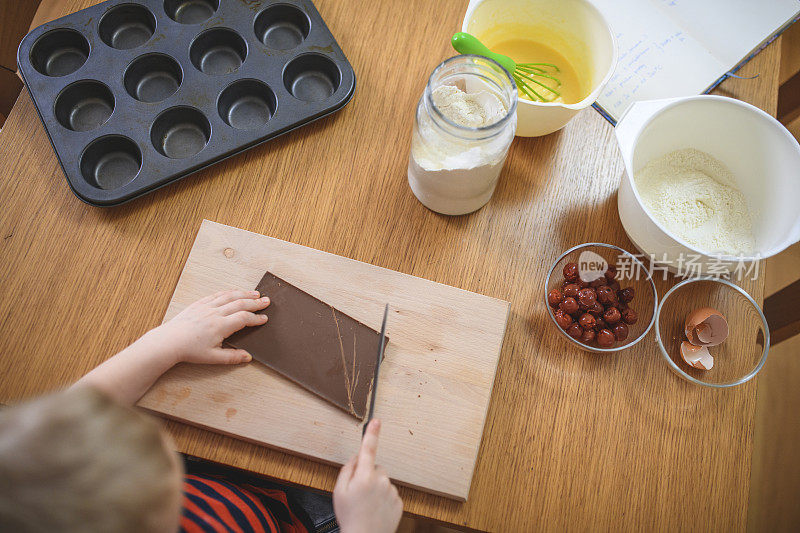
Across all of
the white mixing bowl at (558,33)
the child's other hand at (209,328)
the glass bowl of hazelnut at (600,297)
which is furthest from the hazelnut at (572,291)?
the child's other hand at (209,328)

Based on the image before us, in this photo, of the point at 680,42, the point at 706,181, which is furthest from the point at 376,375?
the point at 680,42

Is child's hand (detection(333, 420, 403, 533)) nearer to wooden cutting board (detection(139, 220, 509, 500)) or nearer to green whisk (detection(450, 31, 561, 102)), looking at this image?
wooden cutting board (detection(139, 220, 509, 500))

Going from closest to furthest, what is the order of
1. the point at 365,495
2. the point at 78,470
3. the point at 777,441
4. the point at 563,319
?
1. the point at 78,470
2. the point at 365,495
3. the point at 563,319
4. the point at 777,441

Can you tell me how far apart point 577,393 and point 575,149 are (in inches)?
16.8

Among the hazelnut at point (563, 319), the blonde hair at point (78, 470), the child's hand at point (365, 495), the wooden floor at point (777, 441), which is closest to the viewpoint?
the blonde hair at point (78, 470)

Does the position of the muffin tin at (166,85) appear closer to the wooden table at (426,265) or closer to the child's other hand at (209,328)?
the wooden table at (426,265)

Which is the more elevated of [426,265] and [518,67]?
[518,67]

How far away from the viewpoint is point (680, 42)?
0.94 meters

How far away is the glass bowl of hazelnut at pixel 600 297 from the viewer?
76cm

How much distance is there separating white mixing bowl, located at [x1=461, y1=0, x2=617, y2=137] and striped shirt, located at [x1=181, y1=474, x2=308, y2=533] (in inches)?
30.2

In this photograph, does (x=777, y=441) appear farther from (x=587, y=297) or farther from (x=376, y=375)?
(x=376, y=375)

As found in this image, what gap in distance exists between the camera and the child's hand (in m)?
0.66

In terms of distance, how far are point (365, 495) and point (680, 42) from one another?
97 centimetres

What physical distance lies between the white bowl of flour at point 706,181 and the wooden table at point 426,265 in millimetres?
83
